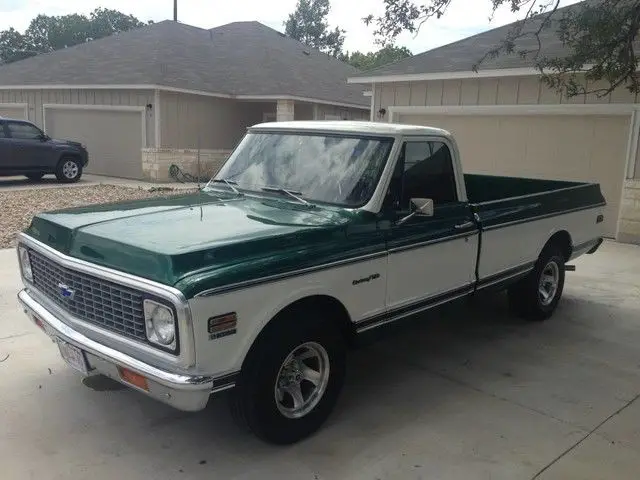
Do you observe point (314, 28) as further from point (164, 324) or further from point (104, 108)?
point (164, 324)

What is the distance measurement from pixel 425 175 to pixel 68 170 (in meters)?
14.3

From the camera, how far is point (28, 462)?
3352 mm

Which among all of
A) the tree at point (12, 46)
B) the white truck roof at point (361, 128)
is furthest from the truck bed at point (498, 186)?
the tree at point (12, 46)

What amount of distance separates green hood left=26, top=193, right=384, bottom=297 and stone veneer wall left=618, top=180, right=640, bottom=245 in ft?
26.8

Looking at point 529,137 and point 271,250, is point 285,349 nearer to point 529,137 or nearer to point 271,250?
point 271,250

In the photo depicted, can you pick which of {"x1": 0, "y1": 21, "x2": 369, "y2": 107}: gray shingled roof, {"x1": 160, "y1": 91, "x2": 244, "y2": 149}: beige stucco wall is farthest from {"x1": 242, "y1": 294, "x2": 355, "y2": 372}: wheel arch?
{"x1": 0, "y1": 21, "x2": 369, "y2": 107}: gray shingled roof

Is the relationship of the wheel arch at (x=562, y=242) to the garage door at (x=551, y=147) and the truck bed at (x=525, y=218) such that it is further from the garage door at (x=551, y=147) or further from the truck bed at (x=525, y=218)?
the garage door at (x=551, y=147)

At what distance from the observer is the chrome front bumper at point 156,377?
296cm

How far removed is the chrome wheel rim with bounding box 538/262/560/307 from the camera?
6.23m

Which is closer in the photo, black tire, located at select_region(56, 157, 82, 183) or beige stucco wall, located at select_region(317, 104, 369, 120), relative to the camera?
black tire, located at select_region(56, 157, 82, 183)

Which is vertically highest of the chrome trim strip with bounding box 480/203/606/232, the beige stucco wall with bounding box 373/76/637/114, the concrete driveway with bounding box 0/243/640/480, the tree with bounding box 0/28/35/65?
the tree with bounding box 0/28/35/65

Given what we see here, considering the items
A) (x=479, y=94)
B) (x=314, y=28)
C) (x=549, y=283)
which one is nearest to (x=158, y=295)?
(x=549, y=283)

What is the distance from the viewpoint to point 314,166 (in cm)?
438

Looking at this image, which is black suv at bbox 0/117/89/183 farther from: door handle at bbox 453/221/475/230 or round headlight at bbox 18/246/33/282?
door handle at bbox 453/221/475/230
